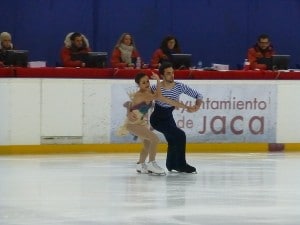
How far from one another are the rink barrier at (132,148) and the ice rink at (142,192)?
0.47 metres

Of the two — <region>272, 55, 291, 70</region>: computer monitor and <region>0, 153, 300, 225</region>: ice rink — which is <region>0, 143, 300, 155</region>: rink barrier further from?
<region>272, 55, 291, 70</region>: computer monitor

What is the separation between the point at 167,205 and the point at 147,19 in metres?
10.7

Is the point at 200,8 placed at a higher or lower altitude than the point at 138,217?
higher

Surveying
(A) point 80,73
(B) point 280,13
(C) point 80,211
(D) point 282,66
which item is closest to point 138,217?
(C) point 80,211

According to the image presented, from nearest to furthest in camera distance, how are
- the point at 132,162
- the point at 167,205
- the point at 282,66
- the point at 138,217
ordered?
the point at 138,217
the point at 167,205
the point at 132,162
the point at 282,66

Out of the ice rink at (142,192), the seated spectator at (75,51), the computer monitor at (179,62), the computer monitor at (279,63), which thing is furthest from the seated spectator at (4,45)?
the computer monitor at (279,63)

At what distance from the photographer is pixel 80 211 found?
8.70 m

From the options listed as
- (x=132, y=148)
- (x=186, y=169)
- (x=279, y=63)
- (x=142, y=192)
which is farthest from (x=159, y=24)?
(x=142, y=192)

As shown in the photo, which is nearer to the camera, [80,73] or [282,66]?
[80,73]

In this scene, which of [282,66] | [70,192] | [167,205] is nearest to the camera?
[167,205]

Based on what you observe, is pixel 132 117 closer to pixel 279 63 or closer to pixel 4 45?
pixel 4 45

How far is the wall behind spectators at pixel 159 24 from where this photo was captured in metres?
18.7

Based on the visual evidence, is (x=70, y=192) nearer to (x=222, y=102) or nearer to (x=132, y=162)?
(x=132, y=162)

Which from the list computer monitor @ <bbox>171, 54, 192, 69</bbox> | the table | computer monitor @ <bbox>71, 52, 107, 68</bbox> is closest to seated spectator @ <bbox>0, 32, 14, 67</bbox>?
the table
